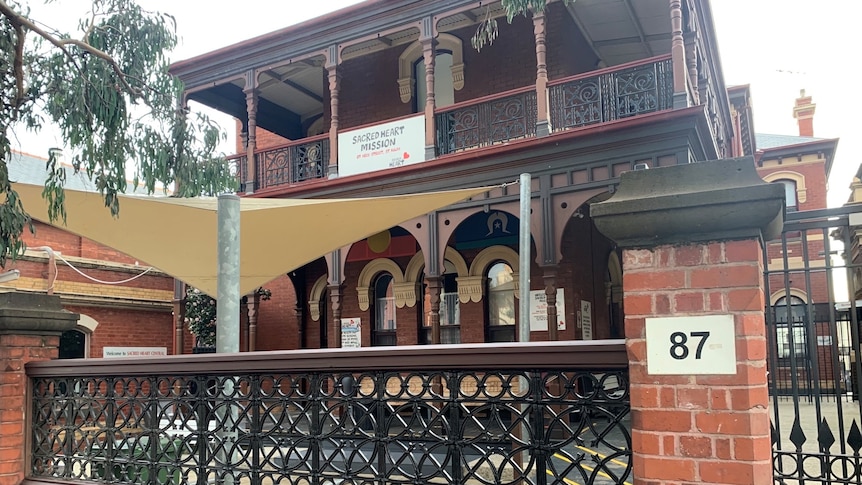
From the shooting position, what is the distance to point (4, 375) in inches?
160

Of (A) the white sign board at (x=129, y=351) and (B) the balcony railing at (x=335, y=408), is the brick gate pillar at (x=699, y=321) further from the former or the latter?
(A) the white sign board at (x=129, y=351)

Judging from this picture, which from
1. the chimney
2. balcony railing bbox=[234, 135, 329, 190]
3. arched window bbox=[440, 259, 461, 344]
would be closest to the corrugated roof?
the chimney

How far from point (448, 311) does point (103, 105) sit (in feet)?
25.1

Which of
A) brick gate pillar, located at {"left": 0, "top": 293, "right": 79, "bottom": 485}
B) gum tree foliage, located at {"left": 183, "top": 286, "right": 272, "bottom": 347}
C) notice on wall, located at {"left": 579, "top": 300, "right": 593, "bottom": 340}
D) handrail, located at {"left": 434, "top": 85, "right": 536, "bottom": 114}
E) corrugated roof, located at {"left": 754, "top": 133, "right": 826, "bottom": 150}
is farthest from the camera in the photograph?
corrugated roof, located at {"left": 754, "top": 133, "right": 826, "bottom": 150}

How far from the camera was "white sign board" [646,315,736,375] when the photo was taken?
88.1 inches

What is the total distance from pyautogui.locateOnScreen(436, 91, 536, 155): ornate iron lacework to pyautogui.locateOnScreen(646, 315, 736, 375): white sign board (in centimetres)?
799

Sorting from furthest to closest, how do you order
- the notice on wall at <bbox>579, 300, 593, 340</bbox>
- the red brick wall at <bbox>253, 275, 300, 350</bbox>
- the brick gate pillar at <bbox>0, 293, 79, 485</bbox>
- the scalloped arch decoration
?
1. the red brick wall at <bbox>253, 275, 300, 350</bbox>
2. the scalloped arch decoration
3. the notice on wall at <bbox>579, 300, 593, 340</bbox>
4. the brick gate pillar at <bbox>0, 293, 79, 485</bbox>

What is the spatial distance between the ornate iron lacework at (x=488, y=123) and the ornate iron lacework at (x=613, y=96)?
0.60 metres

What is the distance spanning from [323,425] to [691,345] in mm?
1833

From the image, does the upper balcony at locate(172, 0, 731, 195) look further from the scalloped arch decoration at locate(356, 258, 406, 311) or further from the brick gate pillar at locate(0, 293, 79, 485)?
the brick gate pillar at locate(0, 293, 79, 485)

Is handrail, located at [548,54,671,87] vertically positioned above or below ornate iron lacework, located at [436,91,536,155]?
above

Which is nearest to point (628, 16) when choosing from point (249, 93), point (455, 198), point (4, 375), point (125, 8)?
point (455, 198)

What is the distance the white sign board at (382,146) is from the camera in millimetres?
10641

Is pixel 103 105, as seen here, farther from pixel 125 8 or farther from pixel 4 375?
pixel 4 375
